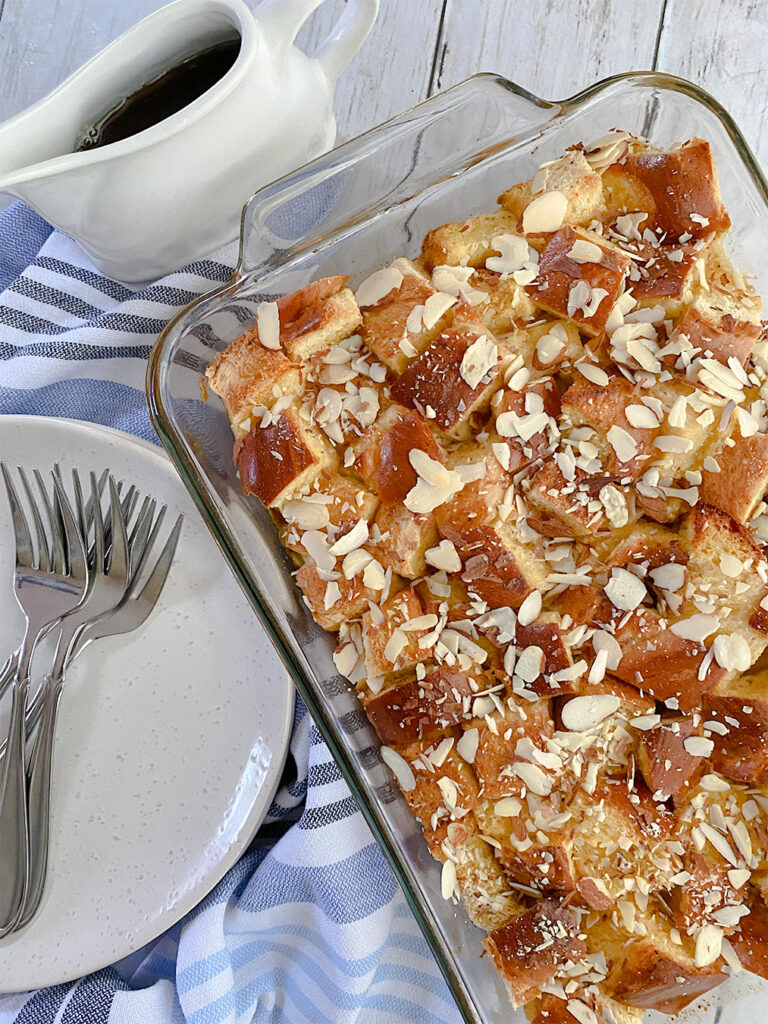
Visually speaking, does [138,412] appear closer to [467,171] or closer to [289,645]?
[289,645]

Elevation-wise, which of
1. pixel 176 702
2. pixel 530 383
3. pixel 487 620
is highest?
pixel 530 383

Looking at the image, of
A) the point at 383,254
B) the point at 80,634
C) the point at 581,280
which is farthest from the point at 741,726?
the point at 80,634

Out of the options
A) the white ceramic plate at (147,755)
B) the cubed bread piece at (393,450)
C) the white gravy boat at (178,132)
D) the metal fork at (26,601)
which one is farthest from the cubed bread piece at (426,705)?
the white gravy boat at (178,132)

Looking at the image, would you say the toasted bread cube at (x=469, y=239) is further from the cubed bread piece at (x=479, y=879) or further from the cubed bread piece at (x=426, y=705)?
the cubed bread piece at (x=479, y=879)

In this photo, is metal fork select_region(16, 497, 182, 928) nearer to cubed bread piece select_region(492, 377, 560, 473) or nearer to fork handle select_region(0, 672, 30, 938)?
fork handle select_region(0, 672, 30, 938)

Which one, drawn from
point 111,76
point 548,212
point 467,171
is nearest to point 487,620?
point 548,212

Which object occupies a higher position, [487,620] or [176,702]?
[487,620]
